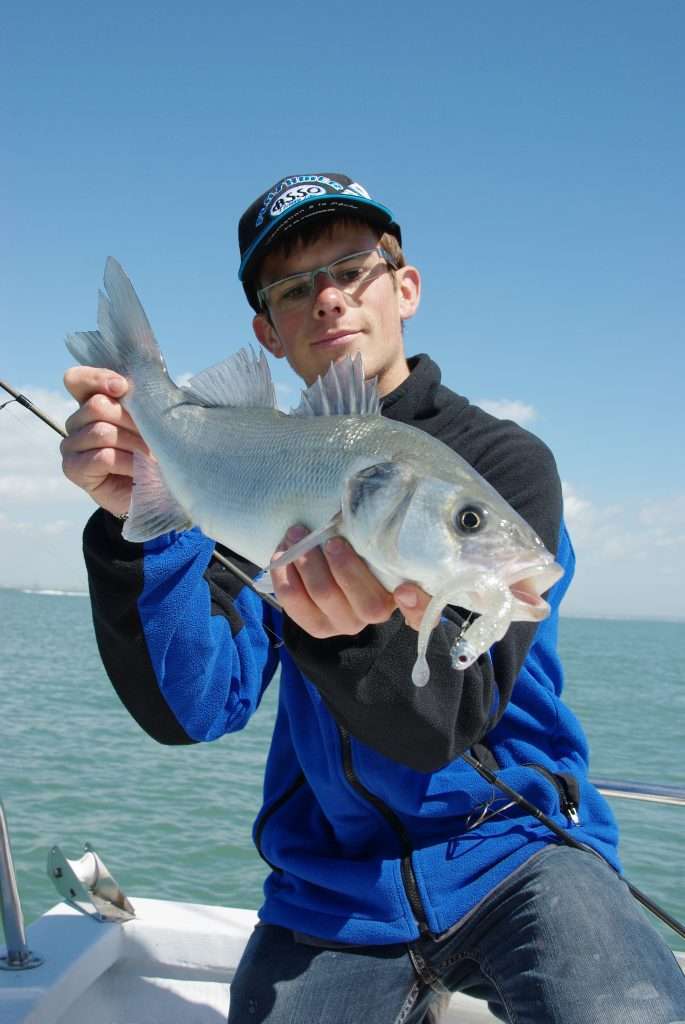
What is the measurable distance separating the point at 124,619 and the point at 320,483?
3.38ft

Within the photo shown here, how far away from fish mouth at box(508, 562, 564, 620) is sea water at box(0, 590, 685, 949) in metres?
6.48

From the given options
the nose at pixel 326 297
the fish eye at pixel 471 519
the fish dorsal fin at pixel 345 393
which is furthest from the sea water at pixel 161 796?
the fish eye at pixel 471 519

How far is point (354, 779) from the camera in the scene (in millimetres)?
2730

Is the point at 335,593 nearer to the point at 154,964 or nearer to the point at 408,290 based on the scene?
the point at 408,290

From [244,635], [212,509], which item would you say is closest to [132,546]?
[212,509]

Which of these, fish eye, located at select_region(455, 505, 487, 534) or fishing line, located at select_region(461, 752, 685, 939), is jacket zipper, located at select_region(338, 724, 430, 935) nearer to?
fishing line, located at select_region(461, 752, 685, 939)

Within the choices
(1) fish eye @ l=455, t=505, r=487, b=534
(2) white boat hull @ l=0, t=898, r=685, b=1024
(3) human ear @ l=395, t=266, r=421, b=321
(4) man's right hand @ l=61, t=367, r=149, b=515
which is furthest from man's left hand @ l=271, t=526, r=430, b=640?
(2) white boat hull @ l=0, t=898, r=685, b=1024

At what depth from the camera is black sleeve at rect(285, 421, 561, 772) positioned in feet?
7.16

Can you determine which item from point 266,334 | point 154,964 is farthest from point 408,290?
point 154,964

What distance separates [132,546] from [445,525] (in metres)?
1.28

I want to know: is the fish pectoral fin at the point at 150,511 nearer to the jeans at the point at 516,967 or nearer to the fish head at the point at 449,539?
the fish head at the point at 449,539

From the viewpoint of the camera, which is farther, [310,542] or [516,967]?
[516,967]

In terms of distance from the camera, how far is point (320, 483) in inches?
81.8

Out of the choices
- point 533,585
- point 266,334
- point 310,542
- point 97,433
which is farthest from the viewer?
point 266,334
